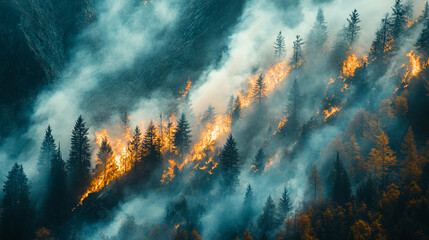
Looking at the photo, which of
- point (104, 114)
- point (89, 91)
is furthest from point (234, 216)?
point (89, 91)

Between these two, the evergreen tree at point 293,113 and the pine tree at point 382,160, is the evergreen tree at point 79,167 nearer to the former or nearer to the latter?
the evergreen tree at point 293,113

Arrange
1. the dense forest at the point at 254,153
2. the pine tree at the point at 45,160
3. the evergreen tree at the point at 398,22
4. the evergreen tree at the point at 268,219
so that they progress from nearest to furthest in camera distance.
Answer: the dense forest at the point at 254,153 → the evergreen tree at the point at 268,219 → the pine tree at the point at 45,160 → the evergreen tree at the point at 398,22

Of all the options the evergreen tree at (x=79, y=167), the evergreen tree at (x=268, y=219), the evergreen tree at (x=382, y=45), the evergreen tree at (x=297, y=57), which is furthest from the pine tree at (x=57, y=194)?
the evergreen tree at (x=382, y=45)

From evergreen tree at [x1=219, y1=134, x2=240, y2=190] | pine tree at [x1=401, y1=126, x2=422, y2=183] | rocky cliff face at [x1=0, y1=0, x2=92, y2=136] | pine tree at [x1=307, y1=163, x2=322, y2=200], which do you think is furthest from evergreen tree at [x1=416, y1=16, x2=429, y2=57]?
rocky cliff face at [x1=0, y1=0, x2=92, y2=136]

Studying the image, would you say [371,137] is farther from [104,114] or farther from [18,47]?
[18,47]

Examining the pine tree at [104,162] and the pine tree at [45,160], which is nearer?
the pine tree at [45,160]

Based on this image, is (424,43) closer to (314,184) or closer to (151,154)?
(314,184)
